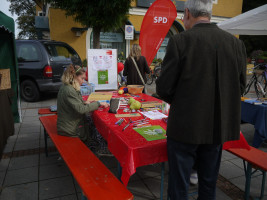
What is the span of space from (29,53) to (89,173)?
618 centimetres

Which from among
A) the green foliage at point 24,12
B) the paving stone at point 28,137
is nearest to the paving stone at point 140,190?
the paving stone at point 28,137

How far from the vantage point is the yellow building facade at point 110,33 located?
12.9 metres

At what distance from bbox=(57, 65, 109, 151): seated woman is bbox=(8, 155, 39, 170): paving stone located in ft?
2.78

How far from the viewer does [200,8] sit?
1.46 metres

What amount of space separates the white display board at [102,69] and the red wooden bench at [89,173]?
2.13m

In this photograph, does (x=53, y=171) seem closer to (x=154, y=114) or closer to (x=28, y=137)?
(x=28, y=137)

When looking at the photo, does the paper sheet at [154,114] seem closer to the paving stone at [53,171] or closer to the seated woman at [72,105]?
the seated woman at [72,105]

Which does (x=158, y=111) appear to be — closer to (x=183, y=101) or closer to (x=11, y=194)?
(x=183, y=101)

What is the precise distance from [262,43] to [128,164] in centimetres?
2847

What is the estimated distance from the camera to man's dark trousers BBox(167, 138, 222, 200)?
61.5 inches

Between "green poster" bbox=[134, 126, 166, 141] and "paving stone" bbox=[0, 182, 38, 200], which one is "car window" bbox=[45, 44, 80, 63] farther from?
"green poster" bbox=[134, 126, 166, 141]

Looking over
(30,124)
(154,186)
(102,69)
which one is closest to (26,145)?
(30,124)

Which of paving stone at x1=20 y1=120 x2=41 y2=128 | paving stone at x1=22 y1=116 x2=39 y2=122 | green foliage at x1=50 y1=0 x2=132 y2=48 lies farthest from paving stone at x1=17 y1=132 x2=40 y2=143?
green foliage at x1=50 y1=0 x2=132 y2=48

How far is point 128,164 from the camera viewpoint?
5.55ft
